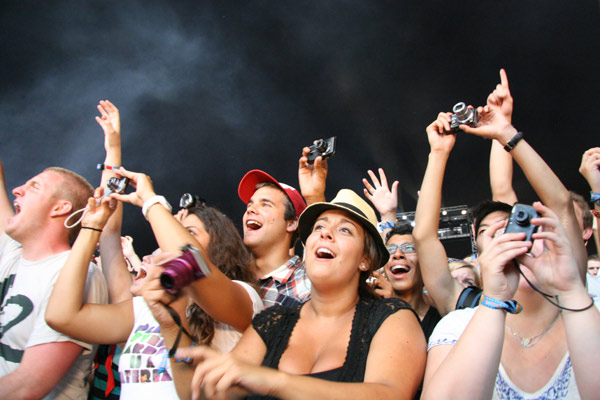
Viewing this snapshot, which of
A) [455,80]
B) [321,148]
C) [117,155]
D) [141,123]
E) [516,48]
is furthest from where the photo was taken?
[141,123]

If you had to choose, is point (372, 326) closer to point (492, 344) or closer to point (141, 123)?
point (492, 344)

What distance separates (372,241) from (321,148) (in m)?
1.16

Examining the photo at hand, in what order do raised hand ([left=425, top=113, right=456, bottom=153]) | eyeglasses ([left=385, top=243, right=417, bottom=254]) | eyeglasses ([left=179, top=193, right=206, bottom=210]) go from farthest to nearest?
1. eyeglasses ([left=385, top=243, right=417, bottom=254])
2. eyeglasses ([left=179, top=193, right=206, bottom=210])
3. raised hand ([left=425, top=113, right=456, bottom=153])

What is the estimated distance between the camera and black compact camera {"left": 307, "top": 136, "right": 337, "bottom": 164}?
290cm

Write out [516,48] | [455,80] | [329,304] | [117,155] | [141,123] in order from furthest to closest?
[141,123] → [455,80] → [516,48] → [117,155] → [329,304]

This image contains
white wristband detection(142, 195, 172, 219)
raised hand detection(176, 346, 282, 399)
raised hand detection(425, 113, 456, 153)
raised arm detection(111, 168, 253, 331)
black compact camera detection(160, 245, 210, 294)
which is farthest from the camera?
raised hand detection(425, 113, 456, 153)

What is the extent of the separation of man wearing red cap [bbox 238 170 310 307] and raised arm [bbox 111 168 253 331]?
→ 0.65m

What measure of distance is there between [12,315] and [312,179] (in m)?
1.82

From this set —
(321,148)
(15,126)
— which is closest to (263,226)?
(321,148)

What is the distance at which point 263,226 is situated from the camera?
2736 millimetres

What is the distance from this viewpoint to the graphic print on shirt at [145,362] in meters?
1.70

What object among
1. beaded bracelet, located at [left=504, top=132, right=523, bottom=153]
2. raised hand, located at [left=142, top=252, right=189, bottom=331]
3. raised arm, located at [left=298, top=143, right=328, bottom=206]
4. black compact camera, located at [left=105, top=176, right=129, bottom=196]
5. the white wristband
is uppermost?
raised arm, located at [left=298, top=143, right=328, bottom=206]

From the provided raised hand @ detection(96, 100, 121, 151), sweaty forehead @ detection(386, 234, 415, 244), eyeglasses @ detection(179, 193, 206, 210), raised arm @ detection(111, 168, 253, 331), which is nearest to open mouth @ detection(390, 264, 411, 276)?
sweaty forehead @ detection(386, 234, 415, 244)

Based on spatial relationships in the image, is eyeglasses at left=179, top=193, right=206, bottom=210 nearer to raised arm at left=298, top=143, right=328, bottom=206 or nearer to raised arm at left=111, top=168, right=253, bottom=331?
raised arm at left=111, top=168, right=253, bottom=331
